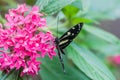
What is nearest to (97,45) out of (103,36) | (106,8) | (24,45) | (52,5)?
(106,8)

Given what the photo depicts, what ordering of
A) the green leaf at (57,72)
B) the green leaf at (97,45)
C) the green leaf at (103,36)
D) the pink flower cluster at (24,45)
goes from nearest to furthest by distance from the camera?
1. the pink flower cluster at (24,45)
2. the green leaf at (57,72)
3. the green leaf at (103,36)
4. the green leaf at (97,45)

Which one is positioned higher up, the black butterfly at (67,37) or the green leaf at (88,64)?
the black butterfly at (67,37)

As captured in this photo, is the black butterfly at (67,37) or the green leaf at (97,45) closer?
the black butterfly at (67,37)

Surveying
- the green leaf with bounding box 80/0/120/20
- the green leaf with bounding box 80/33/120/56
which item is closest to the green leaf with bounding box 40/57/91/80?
the green leaf with bounding box 80/33/120/56

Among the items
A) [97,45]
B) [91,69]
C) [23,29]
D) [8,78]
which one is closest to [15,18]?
[23,29]

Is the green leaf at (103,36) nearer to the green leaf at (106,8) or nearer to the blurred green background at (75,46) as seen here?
the blurred green background at (75,46)

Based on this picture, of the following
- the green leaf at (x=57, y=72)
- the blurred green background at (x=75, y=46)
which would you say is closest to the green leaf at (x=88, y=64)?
the blurred green background at (x=75, y=46)

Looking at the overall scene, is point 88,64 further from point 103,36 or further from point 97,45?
point 97,45
